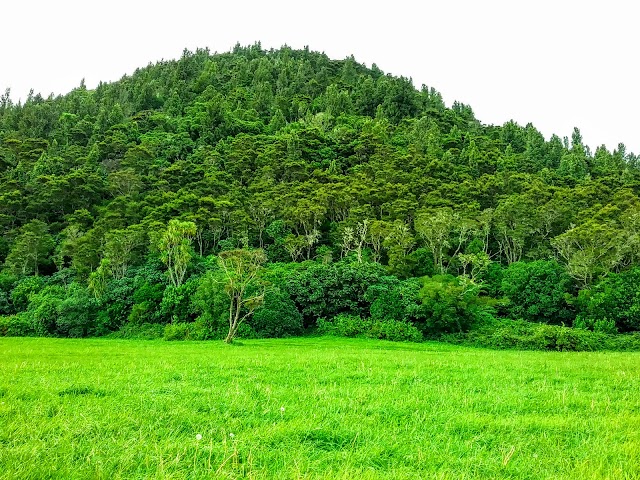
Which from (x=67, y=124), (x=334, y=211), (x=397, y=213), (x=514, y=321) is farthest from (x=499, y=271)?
(x=67, y=124)

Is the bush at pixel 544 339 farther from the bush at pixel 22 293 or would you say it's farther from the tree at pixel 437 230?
the bush at pixel 22 293

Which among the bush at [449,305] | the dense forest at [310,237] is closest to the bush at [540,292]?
the dense forest at [310,237]

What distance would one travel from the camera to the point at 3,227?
2638 inches

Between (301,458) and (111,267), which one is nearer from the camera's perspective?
(301,458)

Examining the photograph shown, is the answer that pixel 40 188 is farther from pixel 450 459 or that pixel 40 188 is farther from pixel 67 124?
pixel 450 459

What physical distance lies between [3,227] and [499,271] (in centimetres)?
7905

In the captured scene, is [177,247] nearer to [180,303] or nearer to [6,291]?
[180,303]

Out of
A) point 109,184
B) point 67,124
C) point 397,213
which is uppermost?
point 67,124

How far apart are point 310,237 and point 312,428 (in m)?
52.3

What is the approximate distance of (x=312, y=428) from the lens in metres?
5.23

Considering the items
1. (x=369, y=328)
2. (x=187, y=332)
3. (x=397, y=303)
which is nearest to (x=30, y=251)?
(x=187, y=332)

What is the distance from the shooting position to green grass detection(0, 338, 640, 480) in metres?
3.97

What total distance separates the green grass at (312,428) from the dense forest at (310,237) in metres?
26.9

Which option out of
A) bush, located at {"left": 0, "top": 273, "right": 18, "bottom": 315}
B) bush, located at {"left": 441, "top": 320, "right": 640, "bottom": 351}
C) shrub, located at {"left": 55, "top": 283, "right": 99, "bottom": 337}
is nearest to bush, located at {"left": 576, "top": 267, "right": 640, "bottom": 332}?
bush, located at {"left": 441, "top": 320, "right": 640, "bottom": 351}
